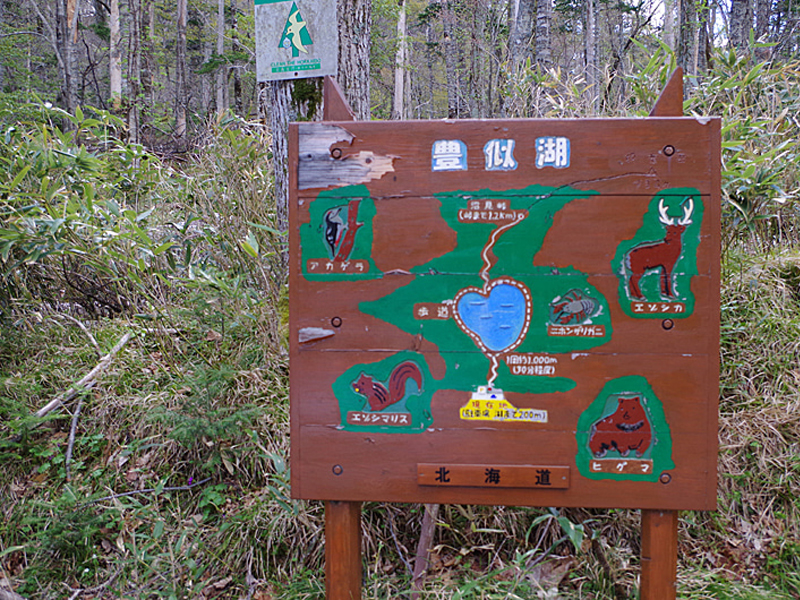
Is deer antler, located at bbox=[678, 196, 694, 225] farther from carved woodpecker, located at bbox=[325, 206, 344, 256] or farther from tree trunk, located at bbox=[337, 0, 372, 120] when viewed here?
tree trunk, located at bbox=[337, 0, 372, 120]

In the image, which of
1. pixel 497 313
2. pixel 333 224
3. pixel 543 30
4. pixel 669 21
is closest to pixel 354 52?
pixel 333 224

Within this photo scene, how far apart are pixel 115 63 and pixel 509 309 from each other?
11.7m

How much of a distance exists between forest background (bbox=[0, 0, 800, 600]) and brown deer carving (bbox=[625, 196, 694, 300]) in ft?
2.99

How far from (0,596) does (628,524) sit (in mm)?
2646

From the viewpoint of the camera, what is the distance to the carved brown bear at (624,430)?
1.65m

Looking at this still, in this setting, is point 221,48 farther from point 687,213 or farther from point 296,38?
point 687,213

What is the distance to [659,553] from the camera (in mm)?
1712

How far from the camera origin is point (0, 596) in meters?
2.22

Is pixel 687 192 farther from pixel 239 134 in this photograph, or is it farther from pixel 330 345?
pixel 239 134

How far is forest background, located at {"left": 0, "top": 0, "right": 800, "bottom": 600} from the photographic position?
233 centimetres

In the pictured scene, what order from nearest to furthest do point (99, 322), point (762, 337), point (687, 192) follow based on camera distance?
point (687, 192), point (762, 337), point (99, 322)

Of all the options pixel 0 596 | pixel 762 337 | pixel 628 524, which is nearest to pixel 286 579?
pixel 0 596

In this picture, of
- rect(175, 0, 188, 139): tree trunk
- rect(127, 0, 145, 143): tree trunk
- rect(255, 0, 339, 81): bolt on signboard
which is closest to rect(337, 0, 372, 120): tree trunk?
rect(255, 0, 339, 81): bolt on signboard

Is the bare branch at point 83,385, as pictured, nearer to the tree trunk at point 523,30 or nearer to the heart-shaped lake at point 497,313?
the heart-shaped lake at point 497,313
